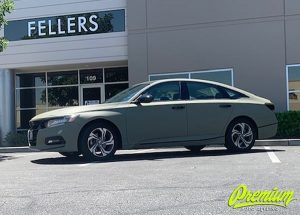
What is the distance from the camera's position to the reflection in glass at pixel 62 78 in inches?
792

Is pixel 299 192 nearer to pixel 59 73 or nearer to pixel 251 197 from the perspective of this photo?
pixel 251 197

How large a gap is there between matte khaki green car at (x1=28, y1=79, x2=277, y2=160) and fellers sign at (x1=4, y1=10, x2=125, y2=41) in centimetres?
855

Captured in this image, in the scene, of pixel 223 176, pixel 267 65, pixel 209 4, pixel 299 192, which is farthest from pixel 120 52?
pixel 299 192

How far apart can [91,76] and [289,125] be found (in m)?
8.42

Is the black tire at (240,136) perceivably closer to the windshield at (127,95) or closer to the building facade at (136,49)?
the windshield at (127,95)

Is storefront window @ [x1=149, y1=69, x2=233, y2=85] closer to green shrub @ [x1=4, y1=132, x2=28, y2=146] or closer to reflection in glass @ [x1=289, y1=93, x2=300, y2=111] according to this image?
reflection in glass @ [x1=289, y1=93, x2=300, y2=111]

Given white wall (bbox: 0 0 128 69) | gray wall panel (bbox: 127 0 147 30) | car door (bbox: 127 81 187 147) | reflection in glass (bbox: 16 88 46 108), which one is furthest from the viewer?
reflection in glass (bbox: 16 88 46 108)

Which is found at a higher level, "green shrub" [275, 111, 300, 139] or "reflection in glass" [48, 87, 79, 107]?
"reflection in glass" [48, 87, 79, 107]

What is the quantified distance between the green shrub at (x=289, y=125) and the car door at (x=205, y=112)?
5.06 meters

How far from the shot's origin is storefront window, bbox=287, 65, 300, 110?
51.6 ft

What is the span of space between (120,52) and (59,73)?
3636 millimetres

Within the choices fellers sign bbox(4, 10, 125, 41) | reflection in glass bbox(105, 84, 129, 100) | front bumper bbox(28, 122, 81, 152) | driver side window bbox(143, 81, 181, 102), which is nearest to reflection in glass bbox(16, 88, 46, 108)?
fellers sign bbox(4, 10, 125, 41)

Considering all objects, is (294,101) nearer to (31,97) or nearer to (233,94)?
(233,94)

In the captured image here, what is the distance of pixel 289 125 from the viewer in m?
14.6
